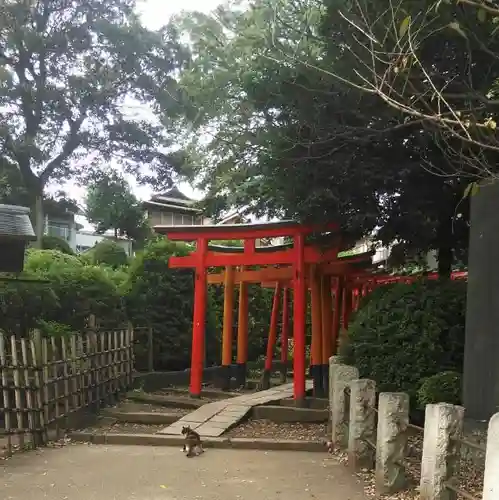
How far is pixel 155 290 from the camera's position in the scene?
1468 cm

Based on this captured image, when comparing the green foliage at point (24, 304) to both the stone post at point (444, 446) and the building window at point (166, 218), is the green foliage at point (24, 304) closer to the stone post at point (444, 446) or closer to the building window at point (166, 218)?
the stone post at point (444, 446)

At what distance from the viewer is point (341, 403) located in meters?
7.27

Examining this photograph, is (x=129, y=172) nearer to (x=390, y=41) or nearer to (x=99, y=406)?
Result: (x=99, y=406)

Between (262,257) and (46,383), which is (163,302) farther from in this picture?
(46,383)

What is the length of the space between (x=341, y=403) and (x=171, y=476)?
221 centimetres

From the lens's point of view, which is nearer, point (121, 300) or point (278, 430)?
point (278, 430)

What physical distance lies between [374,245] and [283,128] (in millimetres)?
3025

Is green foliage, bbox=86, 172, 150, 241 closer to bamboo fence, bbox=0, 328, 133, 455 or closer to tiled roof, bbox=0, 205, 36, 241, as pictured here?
bamboo fence, bbox=0, 328, 133, 455

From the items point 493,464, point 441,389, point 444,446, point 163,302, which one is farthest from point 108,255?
point 493,464

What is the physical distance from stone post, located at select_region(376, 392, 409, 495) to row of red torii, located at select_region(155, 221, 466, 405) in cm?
401

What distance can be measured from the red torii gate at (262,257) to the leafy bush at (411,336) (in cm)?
175

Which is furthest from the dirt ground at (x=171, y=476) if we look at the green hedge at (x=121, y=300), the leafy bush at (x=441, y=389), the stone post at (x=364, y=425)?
the green hedge at (x=121, y=300)

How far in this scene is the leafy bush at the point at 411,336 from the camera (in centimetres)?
746

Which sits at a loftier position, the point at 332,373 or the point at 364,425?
the point at 332,373
